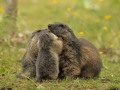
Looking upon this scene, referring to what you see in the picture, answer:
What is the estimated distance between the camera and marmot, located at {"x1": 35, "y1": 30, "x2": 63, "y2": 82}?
6359 mm

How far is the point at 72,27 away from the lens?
11.0m

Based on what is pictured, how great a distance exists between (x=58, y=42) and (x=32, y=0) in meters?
11.2

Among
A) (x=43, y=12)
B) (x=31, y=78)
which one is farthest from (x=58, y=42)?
(x=43, y=12)

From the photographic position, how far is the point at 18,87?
6.13 m

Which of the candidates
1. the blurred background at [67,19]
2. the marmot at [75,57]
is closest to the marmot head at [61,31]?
the marmot at [75,57]

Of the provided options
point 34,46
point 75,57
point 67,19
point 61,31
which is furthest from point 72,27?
point 34,46

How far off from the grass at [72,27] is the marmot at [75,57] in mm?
209

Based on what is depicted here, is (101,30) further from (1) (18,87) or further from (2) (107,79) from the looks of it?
(1) (18,87)

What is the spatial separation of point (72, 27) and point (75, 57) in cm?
432

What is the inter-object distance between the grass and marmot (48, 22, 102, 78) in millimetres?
209

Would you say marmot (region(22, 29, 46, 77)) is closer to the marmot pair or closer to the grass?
the marmot pair

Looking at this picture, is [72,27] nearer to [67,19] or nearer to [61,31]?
[67,19]

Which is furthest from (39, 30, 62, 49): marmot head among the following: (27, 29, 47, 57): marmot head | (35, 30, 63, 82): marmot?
(27, 29, 47, 57): marmot head

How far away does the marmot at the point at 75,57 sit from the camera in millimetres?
6762
